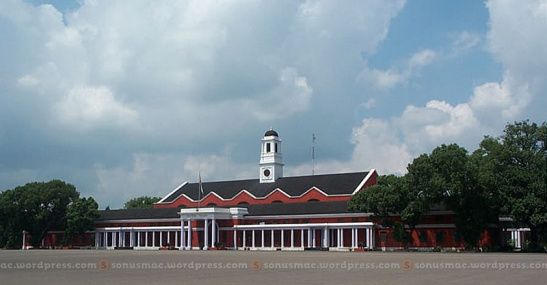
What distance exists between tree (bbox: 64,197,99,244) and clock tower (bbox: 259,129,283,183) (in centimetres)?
2812

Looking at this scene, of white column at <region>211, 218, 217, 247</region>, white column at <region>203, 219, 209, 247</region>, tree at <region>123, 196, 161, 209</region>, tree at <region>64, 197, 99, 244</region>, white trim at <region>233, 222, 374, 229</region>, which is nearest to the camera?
white trim at <region>233, 222, 374, 229</region>

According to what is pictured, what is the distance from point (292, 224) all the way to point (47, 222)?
1573 inches

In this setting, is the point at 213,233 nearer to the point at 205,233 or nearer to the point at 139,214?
the point at 205,233

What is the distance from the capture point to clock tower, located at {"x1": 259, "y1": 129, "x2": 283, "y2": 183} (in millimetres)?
116312

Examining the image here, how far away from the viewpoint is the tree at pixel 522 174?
70.3 meters

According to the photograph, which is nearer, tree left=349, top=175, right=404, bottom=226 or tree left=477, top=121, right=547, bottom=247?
tree left=477, top=121, right=547, bottom=247

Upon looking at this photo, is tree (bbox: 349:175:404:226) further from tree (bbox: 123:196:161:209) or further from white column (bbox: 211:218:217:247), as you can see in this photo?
tree (bbox: 123:196:161:209)

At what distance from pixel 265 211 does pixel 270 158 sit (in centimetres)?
1624

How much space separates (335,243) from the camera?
307 feet

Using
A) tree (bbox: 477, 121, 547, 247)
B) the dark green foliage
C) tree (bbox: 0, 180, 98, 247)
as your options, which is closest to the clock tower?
tree (bbox: 0, 180, 98, 247)

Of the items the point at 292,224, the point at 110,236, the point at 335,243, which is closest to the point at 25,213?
the point at 110,236

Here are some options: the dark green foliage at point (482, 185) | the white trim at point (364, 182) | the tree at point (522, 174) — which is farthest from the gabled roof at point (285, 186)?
the tree at point (522, 174)

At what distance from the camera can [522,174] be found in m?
72.2

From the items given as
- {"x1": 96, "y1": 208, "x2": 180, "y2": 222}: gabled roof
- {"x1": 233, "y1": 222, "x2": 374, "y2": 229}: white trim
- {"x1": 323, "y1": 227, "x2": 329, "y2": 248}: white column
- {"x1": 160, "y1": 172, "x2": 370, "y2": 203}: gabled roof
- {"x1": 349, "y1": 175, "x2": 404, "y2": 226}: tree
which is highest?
{"x1": 160, "y1": 172, "x2": 370, "y2": 203}: gabled roof
